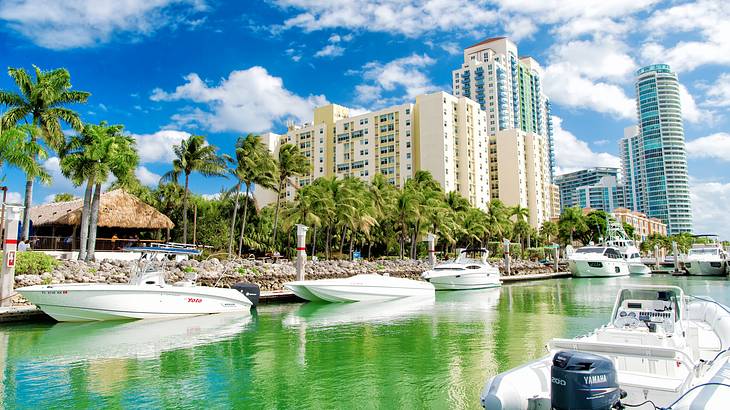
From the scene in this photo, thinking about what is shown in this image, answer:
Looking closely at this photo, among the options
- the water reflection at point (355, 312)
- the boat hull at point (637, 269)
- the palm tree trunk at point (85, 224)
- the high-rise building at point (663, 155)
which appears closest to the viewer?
the water reflection at point (355, 312)

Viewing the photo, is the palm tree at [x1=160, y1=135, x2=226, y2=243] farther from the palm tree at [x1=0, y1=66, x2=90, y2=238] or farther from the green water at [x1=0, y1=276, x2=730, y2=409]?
the green water at [x1=0, y1=276, x2=730, y2=409]

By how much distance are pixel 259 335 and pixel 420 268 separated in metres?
Result: 30.2

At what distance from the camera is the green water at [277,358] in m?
9.17

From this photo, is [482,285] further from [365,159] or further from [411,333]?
[365,159]

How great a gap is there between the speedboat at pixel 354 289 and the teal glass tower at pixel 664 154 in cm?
19237

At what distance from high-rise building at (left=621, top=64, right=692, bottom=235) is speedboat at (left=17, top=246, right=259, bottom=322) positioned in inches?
8015

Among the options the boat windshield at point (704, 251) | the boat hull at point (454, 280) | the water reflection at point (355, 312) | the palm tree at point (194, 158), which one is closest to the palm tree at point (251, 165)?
the palm tree at point (194, 158)

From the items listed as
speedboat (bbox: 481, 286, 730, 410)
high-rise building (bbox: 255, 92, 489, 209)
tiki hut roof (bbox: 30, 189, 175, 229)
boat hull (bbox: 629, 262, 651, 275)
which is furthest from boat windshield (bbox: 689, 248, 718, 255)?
tiki hut roof (bbox: 30, 189, 175, 229)

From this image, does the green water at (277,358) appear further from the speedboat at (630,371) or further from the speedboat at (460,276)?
the speedboat at (460,276)

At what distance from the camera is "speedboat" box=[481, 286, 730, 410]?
5570 mm

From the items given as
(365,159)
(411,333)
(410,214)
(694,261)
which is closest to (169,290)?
(411,333)

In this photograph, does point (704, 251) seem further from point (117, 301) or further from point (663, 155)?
point (663, 155)

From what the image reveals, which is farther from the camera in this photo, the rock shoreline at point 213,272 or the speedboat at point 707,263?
the speedboat at point 707,263

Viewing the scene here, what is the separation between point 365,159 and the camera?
9219 centimetres
